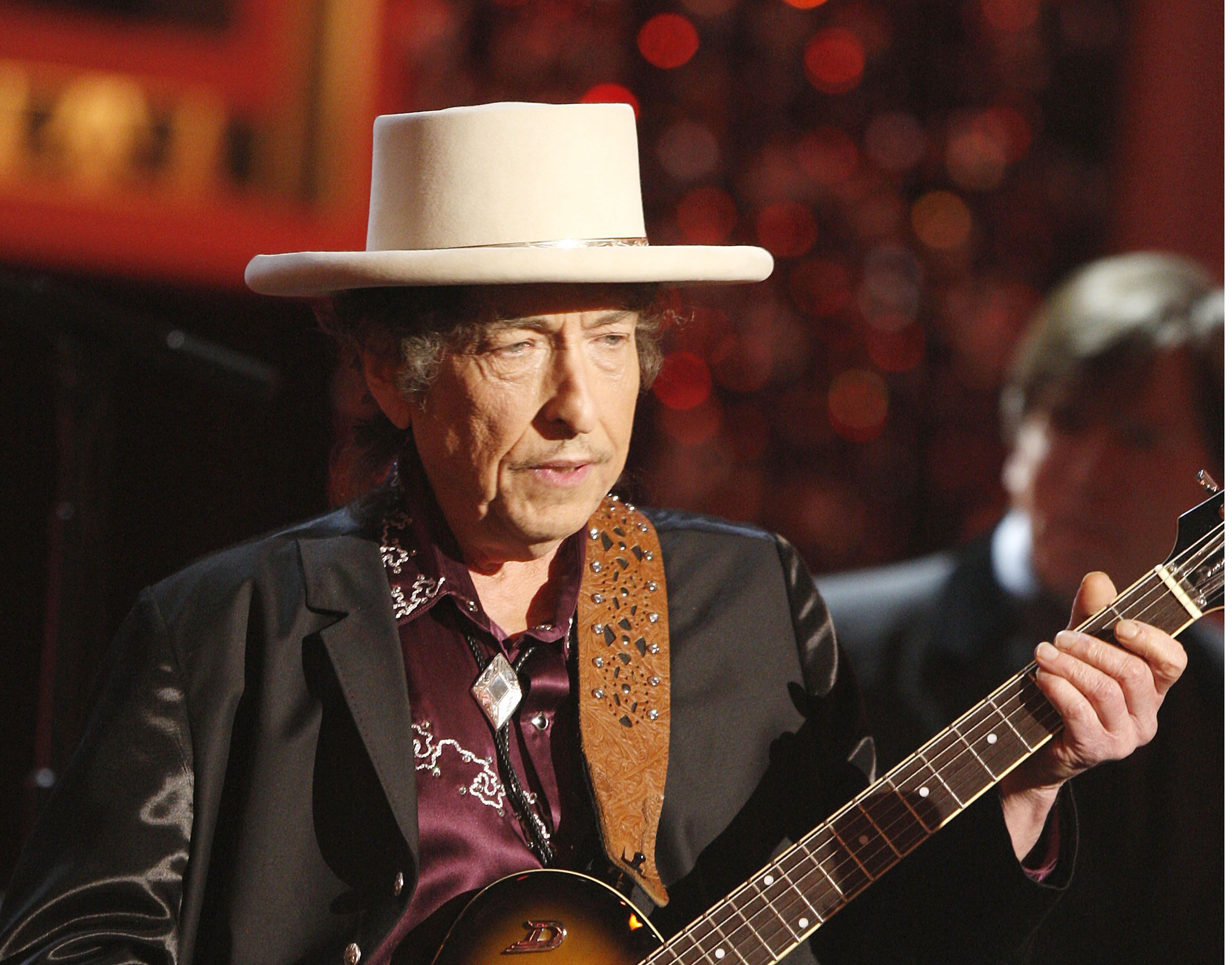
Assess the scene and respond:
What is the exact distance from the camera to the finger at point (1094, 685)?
1.44 meters

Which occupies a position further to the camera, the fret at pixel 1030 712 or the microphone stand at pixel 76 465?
the microphone stand at pixel 76 465

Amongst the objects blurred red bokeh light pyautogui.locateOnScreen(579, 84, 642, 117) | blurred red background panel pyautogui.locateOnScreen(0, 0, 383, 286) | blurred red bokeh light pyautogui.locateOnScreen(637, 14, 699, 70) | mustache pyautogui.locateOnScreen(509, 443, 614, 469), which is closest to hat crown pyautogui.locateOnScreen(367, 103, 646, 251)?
mustache pyautogui.locateOnScreen(509, 443, 614, 469)

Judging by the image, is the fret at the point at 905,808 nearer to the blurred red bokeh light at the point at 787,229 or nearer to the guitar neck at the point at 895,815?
the guitar neck at the point at 895,815

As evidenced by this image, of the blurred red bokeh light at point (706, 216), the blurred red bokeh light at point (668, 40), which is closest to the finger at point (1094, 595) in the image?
the blurred red bokeh light at point (706, 216)

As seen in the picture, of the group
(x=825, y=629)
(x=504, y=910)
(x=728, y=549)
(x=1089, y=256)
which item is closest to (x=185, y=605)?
(x=504, y=910)

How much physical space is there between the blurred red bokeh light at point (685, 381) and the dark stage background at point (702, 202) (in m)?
0.01

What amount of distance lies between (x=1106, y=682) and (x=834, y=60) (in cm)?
293

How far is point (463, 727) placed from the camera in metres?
1.59

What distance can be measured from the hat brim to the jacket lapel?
35 cm

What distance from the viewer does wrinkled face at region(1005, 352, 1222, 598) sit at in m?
2.67

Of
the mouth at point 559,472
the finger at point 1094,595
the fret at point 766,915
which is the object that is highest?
the mouth at point 559,472

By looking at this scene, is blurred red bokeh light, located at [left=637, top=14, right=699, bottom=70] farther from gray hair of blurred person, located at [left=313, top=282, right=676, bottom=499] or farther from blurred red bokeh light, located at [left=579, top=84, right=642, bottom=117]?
gray hair of blurred person, located at [left=313, top=282, right=676, bottom=499]

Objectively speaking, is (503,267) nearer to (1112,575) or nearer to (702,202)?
(1112,575)

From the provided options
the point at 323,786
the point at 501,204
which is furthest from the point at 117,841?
the point at 501,204
